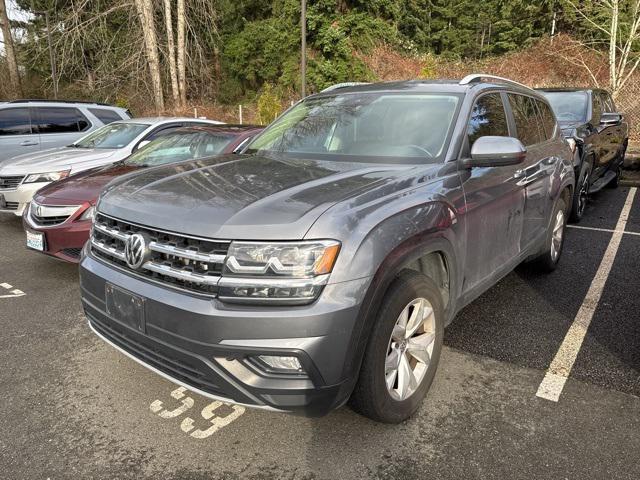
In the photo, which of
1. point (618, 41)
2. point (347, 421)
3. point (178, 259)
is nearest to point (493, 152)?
point (347, 421)

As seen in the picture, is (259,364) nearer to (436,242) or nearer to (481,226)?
(436,242)

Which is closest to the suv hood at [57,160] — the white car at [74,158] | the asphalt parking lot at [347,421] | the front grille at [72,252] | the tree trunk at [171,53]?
the white car at [74,158]

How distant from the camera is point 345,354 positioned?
6.95 ft

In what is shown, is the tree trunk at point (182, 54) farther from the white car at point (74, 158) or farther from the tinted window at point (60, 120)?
the white car at point (74, 158)

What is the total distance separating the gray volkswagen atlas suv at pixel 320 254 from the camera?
2072 millimetres

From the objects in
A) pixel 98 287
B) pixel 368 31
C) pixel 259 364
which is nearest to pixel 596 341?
pixel 259 364

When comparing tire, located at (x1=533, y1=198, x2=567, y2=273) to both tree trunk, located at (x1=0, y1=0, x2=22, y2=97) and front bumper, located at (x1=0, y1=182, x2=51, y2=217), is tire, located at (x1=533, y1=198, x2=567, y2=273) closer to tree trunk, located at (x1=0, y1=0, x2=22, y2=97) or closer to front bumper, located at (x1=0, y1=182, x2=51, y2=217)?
front bumper, located at (x1=0, y1=182, x2=51, y2=217)

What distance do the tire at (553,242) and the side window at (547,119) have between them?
2.09 ft

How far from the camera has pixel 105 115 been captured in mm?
9586

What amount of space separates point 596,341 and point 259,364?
266 centimetres

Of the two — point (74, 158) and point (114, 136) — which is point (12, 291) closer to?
point (74, 158)

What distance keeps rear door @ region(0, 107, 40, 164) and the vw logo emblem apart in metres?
8.08

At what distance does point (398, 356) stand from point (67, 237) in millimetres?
3431

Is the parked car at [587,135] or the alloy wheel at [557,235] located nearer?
the alloy wheel at [557,235]
